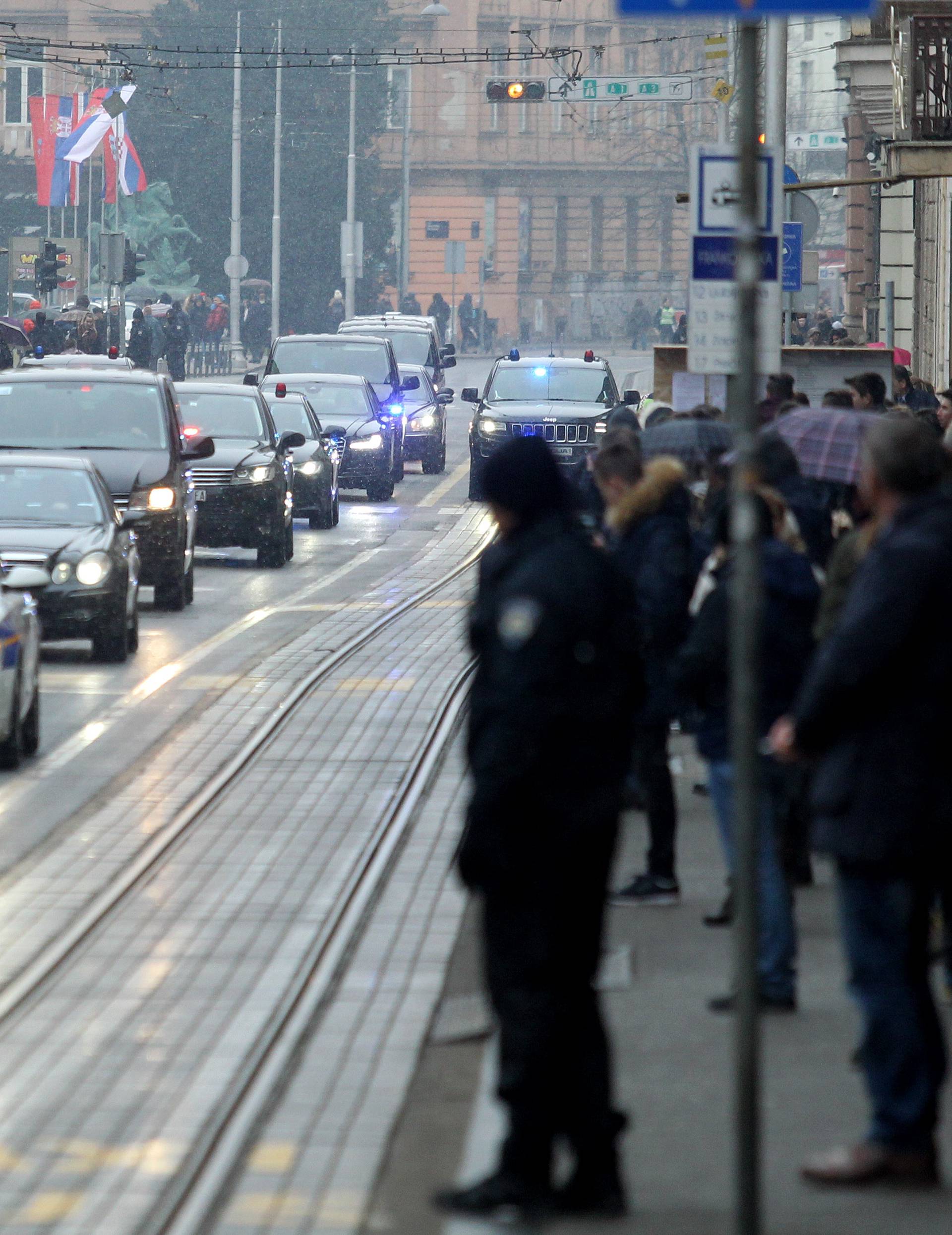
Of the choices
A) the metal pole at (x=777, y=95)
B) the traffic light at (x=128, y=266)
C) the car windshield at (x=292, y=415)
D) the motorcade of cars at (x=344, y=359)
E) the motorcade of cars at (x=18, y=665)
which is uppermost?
the metal pole at (x=777, y=95)

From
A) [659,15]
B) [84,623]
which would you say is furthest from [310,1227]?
[84,623]

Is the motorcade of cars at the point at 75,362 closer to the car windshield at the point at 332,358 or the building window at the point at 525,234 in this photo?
the car windshield at the point at 332,358

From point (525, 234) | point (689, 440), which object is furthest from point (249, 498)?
point (525, 234)

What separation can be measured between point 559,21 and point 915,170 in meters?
75.1

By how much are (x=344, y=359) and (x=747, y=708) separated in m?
32.9

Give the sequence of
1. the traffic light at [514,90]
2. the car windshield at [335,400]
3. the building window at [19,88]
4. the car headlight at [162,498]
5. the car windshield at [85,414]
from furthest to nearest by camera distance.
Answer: the building window at [19,88], the traffic light at [514,90], the car windshield at [335,400], the car windshield at [85,414], the car headlight at [162,498]

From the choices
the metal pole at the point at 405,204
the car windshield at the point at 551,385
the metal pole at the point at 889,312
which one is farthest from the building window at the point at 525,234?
the metal pole at the point at 889,312

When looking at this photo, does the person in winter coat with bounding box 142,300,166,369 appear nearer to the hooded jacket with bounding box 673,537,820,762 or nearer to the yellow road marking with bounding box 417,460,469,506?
the yellow road marking with bounding box 417,460,469,506

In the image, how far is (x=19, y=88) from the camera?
8969cm

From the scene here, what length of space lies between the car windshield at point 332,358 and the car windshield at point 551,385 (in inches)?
159

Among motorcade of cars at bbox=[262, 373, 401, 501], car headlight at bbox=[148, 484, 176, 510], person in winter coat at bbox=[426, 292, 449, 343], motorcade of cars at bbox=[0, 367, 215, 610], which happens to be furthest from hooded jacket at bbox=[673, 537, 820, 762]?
person in winter coat at bbox=[426, 292, 449, 343]

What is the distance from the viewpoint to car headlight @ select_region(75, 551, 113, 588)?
53.0ft

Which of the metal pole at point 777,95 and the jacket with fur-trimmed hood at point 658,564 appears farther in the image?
the metal pole at point 777,95

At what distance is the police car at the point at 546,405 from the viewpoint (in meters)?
30.5
